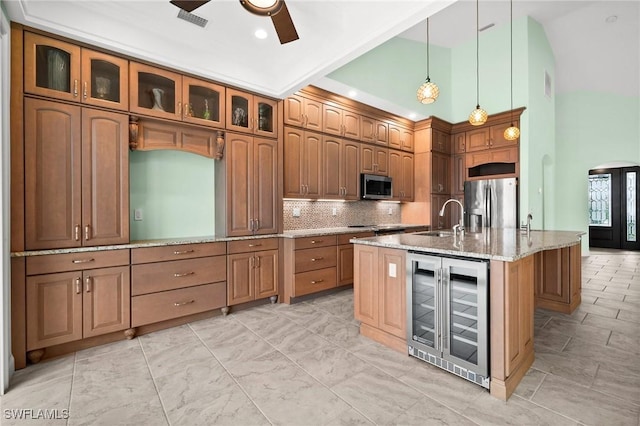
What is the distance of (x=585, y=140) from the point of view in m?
→ 7.59

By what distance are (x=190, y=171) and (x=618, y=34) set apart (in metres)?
8.33

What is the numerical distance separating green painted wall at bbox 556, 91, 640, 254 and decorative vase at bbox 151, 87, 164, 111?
363 inches

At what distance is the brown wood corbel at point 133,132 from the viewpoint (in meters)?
2.86

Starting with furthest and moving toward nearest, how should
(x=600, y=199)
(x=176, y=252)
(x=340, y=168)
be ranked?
(x=600, y=199)
(x=340, y=168)
(x=176, y=252)

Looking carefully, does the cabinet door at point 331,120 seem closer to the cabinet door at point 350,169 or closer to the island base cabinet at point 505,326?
the cabinet door at point 350,169

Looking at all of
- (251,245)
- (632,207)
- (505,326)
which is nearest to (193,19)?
(251,245)

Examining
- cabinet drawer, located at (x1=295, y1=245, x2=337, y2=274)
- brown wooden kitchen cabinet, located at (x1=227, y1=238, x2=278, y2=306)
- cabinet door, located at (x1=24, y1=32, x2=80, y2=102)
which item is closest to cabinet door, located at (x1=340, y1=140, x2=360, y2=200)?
cabinet drawer, located at (x1=295, y1=245, x2=337, y2=274)

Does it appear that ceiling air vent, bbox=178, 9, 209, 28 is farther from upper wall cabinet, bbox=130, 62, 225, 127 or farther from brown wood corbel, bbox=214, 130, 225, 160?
brown wood corbel, bbox=214, 130, 225, 160

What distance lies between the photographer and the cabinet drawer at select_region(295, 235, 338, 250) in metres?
3.88

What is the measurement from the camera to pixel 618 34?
580cm

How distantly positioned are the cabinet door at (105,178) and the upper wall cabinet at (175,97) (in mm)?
304

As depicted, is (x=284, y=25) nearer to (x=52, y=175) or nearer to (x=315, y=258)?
(x=52, y=175)

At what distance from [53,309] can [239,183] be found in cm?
203

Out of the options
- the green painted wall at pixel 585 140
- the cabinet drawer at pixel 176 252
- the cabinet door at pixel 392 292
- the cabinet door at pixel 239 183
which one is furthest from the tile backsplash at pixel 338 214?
the green painted wall at pixel 585 140
